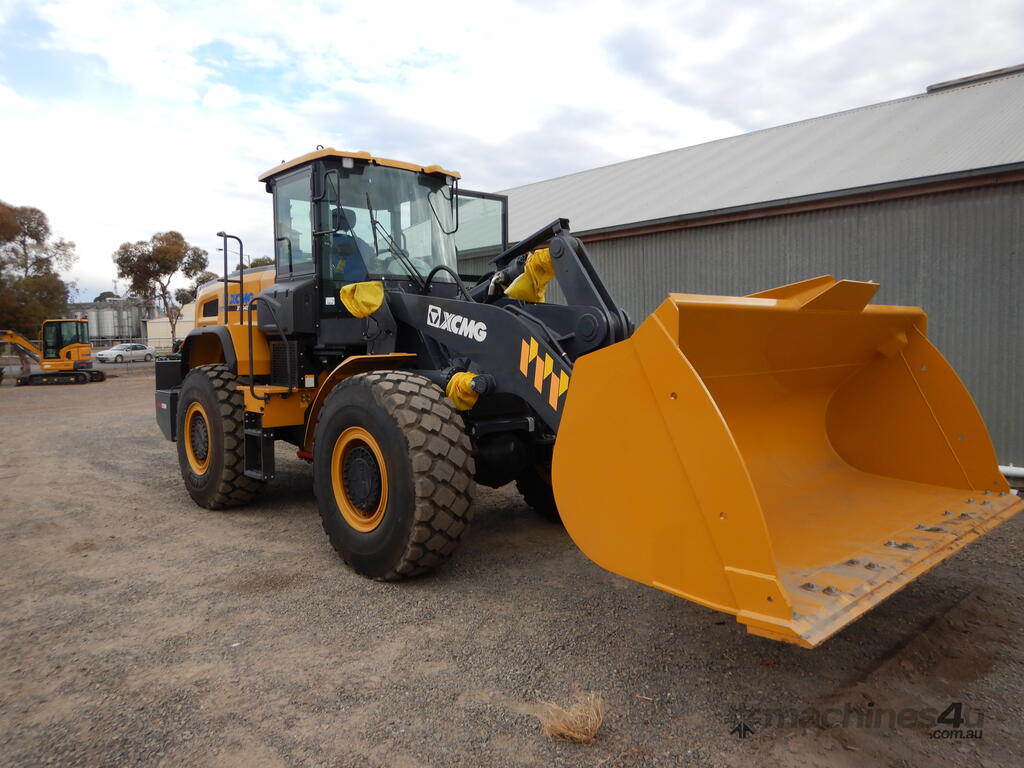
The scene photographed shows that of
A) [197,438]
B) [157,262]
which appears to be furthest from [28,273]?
[197,438]

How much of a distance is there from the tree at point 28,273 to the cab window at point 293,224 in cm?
3600

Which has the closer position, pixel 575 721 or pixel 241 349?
pixel 575 721

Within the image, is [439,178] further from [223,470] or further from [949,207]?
[949,207]

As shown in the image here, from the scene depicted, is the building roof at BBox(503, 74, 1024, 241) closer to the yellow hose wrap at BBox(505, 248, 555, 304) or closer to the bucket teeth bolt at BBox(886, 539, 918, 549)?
the yellow hose wrap at BBox(505, 248, 555, 304)

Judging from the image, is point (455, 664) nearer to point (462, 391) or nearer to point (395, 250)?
point (462, 391)

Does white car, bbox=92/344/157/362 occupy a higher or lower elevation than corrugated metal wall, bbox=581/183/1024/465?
lower

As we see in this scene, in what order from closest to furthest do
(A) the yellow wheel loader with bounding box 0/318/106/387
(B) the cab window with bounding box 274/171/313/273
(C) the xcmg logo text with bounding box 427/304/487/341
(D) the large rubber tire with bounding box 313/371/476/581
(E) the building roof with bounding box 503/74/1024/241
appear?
(D) the large rubber tire with bounding box 313/371/476/581, (C) the xcmg logo text with bounding box 427/304/487/341, (B) the cab window with bounding box 274/171/313/273, (E) the building roof with bounding box 503/74/1024/241, (A) the yellow wheel loader with bounding box 0/318/106/387

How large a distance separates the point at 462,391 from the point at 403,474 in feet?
2.11

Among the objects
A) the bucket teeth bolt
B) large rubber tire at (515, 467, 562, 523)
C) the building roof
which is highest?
the building roof

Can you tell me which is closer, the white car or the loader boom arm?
the loader boom arm

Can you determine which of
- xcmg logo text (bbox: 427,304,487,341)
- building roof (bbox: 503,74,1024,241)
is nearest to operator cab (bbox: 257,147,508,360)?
xcmg logo text (bbox: 427,304,487,341)

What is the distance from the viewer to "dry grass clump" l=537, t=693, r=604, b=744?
8.41 ft

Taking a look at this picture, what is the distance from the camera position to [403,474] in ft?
12.7

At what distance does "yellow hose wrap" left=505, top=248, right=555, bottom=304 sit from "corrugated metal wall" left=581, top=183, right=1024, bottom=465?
5.50 m
